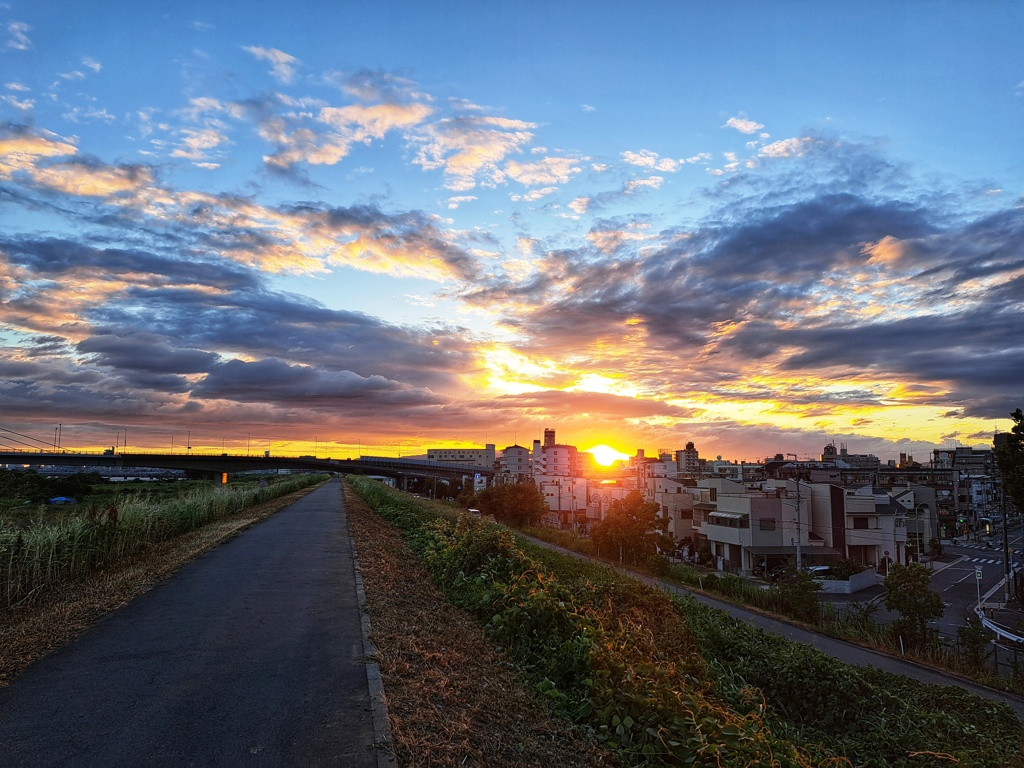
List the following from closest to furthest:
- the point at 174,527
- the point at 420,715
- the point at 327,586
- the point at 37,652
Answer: the point at 420,715 → the point at 37,652 → the point at 327,586 → the point at 174,527

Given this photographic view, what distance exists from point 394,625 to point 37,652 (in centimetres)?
415

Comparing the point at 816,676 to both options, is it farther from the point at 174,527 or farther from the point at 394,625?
the point at 174,527

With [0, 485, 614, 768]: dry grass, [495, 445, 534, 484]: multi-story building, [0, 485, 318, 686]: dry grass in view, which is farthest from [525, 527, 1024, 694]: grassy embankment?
[495, 445, 534, 484]: multi-story building

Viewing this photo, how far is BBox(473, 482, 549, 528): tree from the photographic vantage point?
55.0m

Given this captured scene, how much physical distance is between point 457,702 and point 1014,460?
3678 centimetres

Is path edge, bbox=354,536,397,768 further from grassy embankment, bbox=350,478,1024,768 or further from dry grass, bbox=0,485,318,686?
dry grass, bbox=0,485,318,686

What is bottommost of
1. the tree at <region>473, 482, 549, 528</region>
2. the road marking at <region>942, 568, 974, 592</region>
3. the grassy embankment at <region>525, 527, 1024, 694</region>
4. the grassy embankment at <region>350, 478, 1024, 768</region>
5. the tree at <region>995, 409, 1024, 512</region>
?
the road marking at <region>942, 568, 974, 592</region>

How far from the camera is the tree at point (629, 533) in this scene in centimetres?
3591

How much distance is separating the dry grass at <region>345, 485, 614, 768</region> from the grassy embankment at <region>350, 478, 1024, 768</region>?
1.10ft

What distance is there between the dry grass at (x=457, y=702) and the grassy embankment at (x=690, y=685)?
34cm

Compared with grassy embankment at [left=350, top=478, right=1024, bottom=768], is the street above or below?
below

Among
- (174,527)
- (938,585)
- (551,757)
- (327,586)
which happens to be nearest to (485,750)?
(551,757)

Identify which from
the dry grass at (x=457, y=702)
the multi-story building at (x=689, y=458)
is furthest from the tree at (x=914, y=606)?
the multi-story building at (x=689, y=458)

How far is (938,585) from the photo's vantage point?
44.2 meters
